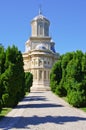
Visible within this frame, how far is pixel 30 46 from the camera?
374 feet

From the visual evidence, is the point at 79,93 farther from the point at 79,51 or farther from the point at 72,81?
the point at 79,51

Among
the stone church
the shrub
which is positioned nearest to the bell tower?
the stone church

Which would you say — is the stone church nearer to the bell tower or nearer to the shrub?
the bell tower

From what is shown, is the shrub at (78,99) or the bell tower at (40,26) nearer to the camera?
the shrub at (78,99)

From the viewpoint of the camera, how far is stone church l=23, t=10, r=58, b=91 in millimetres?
105688

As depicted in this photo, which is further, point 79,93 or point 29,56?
point 29,56

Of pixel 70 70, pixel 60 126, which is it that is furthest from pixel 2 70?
pixel 60 126

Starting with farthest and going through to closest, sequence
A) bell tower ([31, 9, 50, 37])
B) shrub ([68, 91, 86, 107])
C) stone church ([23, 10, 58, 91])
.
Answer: bell tower ([31, 9, 50, 37]), stone church ([23, 10, 58, 91]), shrub ([68, 91, 86, 107])

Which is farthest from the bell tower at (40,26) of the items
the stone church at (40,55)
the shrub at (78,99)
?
Result: the shrub at (78,99)

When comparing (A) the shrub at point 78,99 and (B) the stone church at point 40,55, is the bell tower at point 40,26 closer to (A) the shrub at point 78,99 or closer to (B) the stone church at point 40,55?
(B) the stone church at point 40,55

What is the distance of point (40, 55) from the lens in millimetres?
106312

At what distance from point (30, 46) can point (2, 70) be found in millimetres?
86286

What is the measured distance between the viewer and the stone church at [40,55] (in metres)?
106

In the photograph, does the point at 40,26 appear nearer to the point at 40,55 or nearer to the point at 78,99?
the point at 40,55
